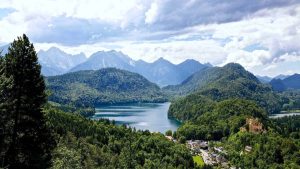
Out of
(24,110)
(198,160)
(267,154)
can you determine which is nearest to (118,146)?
(198,160)

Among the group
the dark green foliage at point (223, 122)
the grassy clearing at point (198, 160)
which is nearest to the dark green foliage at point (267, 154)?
the grassy clearing at point (198, 160)

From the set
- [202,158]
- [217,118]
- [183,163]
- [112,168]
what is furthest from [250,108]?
[112,168]

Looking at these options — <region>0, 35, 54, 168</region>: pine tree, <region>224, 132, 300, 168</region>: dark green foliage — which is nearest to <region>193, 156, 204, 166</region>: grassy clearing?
<region>224, 132, 300, 168</region>: dark green foliage

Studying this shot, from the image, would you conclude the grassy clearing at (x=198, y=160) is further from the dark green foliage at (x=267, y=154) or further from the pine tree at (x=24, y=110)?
the pine tree at (x=24, y=110)

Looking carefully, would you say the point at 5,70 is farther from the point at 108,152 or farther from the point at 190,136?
the point at 190,136

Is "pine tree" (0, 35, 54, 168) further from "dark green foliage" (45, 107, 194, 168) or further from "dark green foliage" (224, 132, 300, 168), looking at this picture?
"dark green foliage" (224, 132, 300, 168)

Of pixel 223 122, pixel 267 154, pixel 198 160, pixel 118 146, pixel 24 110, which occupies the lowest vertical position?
pixel 198 160

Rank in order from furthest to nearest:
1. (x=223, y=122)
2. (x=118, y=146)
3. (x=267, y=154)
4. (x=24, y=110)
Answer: (x=223, y=122), (x=267, y=154), (x=118, y=146), (x=24, y=110)

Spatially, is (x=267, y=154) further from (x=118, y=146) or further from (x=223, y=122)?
(x=223, y=122)
